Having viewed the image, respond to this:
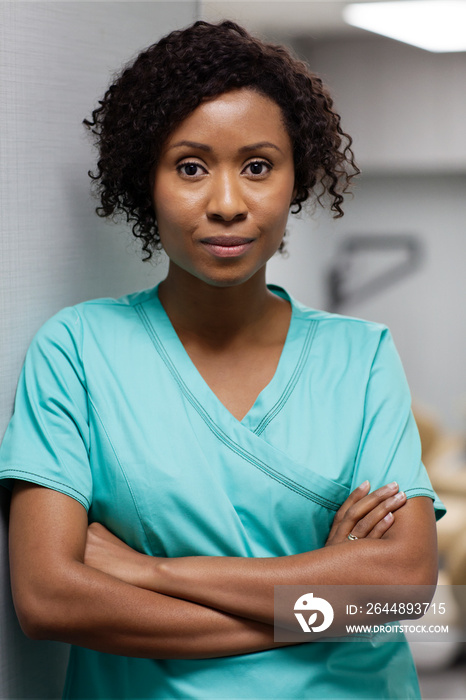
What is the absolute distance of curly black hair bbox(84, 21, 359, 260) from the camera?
36.4 inches

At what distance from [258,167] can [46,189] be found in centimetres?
30

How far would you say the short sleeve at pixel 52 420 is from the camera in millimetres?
878

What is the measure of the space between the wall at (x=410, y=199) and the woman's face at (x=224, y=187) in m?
3.14

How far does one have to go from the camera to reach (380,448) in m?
0.96

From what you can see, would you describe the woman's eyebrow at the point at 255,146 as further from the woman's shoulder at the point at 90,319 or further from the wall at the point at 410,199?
the wall at the point at 410,199

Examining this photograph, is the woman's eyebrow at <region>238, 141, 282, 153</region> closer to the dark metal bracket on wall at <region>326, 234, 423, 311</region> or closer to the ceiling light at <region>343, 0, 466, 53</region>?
the ceiling light at <region>343, 0, 466, 53</region>

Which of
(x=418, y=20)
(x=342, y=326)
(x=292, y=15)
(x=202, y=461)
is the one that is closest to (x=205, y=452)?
(x=202, y=461)

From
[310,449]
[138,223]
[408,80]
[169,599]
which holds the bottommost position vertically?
[169,599]

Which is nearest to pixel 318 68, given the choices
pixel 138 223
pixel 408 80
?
pixel 408 80

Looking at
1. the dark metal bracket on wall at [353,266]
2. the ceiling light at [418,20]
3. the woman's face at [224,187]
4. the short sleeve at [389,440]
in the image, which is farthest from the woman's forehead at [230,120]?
the dark metal bracket on wall at [353,266]

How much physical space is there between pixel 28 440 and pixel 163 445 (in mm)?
160

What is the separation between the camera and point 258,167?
934 mm

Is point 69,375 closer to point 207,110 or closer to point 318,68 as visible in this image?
point 207,110

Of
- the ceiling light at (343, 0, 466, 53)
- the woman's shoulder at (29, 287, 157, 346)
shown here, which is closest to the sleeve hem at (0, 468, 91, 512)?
the woman's shoulder at (29, 287, 157, 346)
